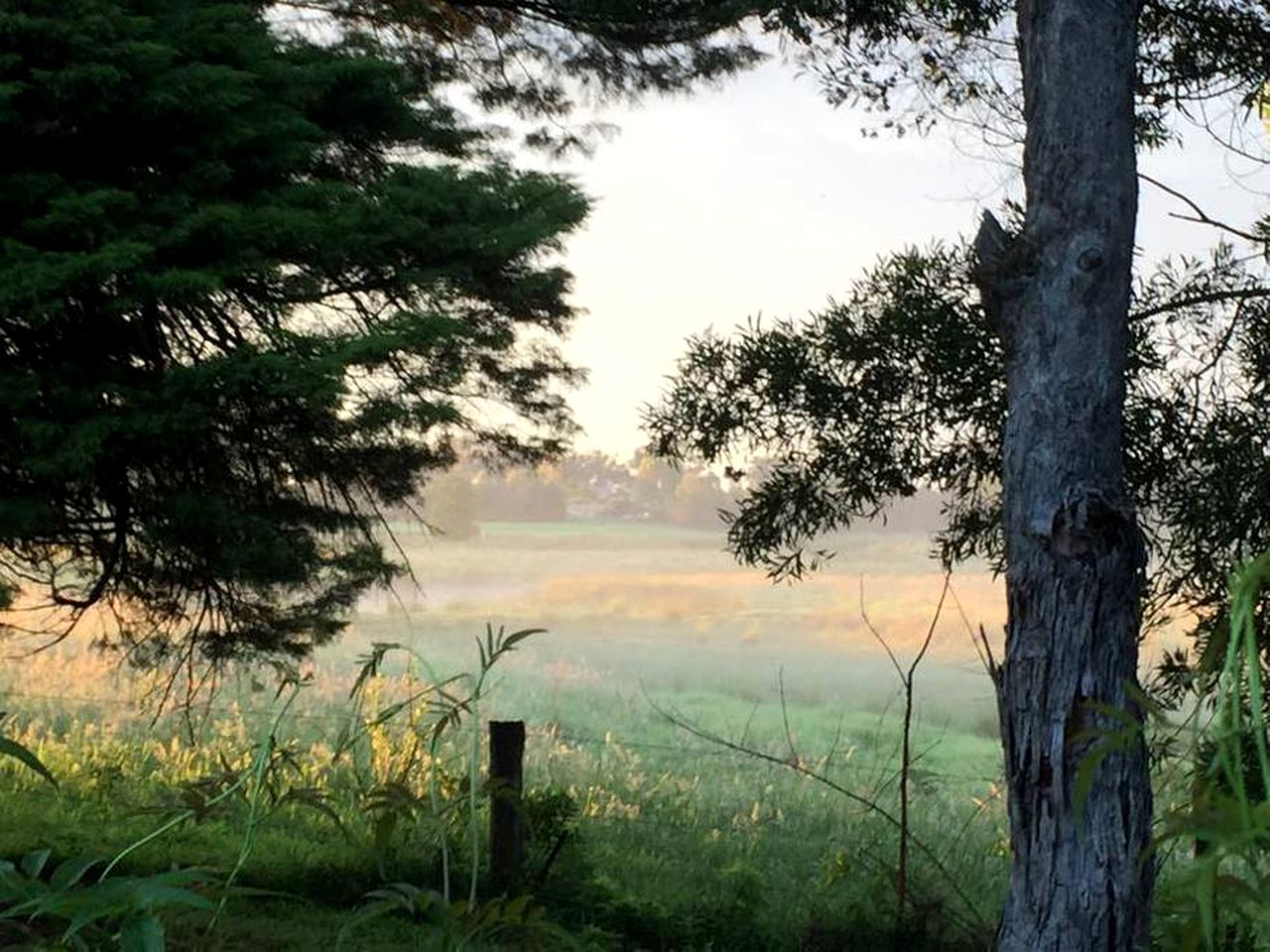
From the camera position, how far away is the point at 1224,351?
5102 mm

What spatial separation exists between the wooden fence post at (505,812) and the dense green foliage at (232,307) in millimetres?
867

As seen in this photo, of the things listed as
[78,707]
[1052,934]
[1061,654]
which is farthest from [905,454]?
[78,707]

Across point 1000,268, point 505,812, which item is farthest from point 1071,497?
point 505,812

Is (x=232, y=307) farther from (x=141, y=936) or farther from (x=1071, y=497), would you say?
(x=141, y=936)

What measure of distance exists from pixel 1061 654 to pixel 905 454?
1.65m

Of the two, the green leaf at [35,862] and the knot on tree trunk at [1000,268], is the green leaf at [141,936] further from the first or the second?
the knot on tree trunk at [1000,268]

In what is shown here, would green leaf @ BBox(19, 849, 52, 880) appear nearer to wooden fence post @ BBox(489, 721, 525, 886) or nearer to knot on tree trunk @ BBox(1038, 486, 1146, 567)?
knot on tree trunk @ BBox(1038, 486, 1146, 567)

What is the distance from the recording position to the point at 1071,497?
3.72 meters

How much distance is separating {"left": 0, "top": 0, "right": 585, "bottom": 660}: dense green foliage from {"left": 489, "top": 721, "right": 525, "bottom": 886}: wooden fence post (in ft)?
2.84

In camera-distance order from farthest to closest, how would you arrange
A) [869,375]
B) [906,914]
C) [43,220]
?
[906,914] → [869,375] → [43,220]

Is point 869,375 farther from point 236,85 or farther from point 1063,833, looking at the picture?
point 236,85

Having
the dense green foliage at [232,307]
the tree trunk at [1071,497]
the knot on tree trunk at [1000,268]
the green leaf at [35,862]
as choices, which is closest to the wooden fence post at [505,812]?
the dense green foliage at [232,307]

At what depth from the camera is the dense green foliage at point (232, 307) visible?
195 inches

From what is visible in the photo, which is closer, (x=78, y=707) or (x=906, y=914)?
(x=906, y=914)
